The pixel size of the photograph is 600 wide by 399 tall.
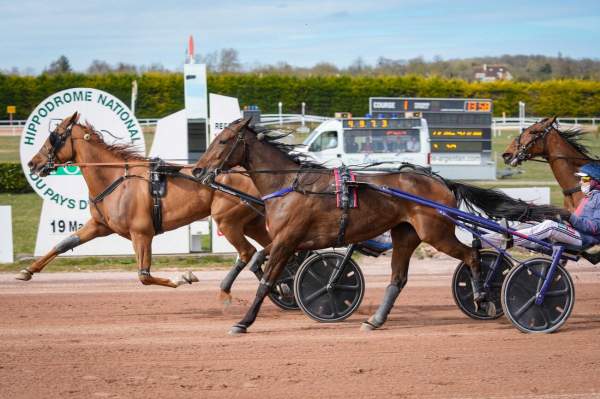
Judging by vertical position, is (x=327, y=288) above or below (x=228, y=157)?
below

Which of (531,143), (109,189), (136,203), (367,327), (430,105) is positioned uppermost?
(430,105)

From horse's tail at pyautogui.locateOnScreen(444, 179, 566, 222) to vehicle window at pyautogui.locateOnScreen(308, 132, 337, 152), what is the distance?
619 inches

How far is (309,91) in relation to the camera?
4428 cm

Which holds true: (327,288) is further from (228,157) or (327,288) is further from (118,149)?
Result: (118,149)

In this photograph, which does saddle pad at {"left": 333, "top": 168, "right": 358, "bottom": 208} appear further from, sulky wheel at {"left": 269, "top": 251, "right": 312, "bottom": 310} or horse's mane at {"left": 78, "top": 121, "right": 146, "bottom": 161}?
horse's mane at {"left": 78, "top": 121, "right": 146, "bottom": 161}

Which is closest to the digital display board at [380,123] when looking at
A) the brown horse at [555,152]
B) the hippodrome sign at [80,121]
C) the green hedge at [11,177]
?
the green hedge at [11,177]

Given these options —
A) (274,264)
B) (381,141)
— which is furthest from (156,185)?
(381,141)

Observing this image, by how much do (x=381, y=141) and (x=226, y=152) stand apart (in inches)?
652

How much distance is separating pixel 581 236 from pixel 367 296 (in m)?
2.98

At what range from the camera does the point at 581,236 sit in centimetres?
744

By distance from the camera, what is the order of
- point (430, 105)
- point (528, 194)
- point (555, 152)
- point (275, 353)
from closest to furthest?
point (275, 353) < point (555, 152) < point (528, 194) < point (430, 105)

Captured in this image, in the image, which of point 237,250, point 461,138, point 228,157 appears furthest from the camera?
point 461,138

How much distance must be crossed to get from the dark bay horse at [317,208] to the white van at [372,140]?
15.7m

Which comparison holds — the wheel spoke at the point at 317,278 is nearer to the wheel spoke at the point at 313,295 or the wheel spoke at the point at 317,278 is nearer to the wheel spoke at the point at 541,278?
the wheel spoke at the point at 313,295
